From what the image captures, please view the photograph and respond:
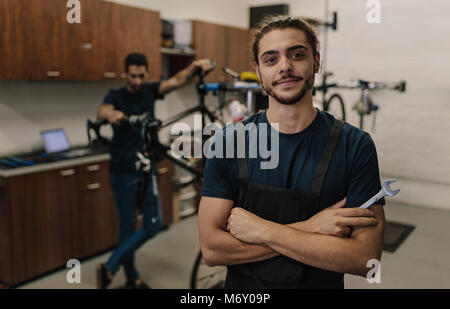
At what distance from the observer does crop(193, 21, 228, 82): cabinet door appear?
13.9 ft

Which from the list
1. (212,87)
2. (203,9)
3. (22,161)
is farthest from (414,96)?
(203,9)

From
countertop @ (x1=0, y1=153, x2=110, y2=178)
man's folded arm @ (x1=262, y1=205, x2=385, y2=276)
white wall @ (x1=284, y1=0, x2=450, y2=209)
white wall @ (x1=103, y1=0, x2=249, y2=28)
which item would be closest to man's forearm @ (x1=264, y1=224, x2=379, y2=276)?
man's folded arm @ (x1=262, y1=205, x2=385, y2=276)

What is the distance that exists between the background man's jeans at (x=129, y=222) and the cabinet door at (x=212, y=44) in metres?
1.72

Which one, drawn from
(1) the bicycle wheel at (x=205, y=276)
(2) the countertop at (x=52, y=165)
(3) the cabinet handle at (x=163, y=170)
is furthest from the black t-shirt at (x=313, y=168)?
(3) the cabinet handle at (x=163, y=170)

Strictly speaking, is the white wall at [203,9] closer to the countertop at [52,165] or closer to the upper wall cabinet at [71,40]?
the upper wall cabinet at [71,40]

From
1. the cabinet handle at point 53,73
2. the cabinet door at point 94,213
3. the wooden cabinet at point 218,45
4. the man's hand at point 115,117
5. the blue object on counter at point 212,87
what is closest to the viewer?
the blue object on counter at point 212,87

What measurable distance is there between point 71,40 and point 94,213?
1.34 metres

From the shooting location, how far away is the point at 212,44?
169 inches

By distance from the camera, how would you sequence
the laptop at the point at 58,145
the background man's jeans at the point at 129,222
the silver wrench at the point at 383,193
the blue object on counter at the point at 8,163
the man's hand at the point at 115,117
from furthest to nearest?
the laptop at the point at 58,145
the blue object on counter at the point at 8,163
the background man's jeans at the point at 129,222
the man's hand at the point at 115,117
the silver wrench at the point at 383,193

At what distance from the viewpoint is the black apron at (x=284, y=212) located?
3.90ft

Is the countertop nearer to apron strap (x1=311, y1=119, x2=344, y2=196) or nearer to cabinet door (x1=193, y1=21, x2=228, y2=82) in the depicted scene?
cabinet door (x1=193, y1=21, x2=228, y2=82)

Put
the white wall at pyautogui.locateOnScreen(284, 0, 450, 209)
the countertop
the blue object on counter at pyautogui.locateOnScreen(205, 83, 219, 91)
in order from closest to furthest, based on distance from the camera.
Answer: the white wall at pyautogui.locateOnScreen(284, 0, 450, 209), the blue object on counter at pyautogui.locateOnScreen(205, 83, 219, 91), the countertop

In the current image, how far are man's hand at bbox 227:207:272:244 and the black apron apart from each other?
4cm
